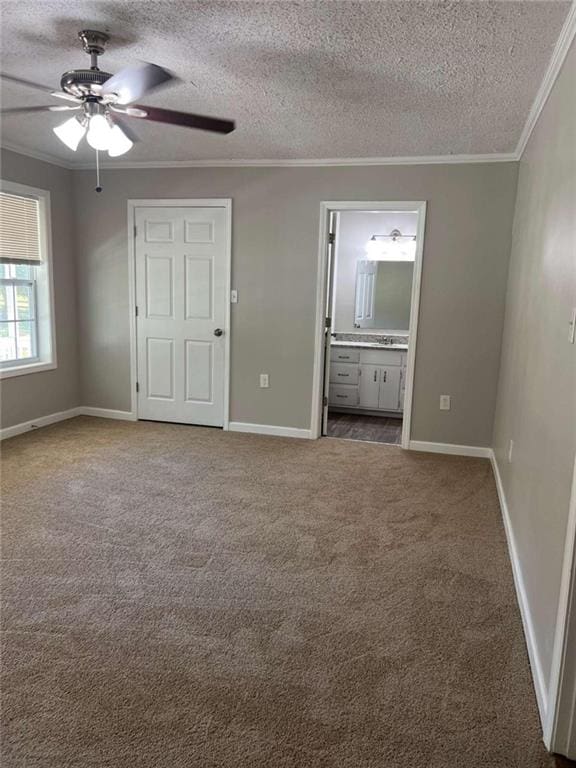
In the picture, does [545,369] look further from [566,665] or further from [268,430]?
[268,430]

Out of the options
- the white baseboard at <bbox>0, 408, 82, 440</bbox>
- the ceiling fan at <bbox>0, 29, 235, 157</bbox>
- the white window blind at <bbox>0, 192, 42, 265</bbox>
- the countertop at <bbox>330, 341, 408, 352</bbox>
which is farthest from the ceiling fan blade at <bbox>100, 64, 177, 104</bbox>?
the countertop at <bbox>330, 341, 408, 352</bbox>

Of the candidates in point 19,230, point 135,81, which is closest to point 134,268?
point 19,230

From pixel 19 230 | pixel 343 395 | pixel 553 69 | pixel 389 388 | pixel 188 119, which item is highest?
pixel 553 69

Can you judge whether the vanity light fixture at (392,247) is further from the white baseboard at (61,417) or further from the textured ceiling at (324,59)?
the white baseboard at (61,417)

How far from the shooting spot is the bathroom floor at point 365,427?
484cm

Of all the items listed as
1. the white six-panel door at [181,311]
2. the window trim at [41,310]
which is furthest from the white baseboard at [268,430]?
the window trim at [41,310]

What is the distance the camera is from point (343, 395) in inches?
228

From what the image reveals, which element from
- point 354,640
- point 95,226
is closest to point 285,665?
point 354,640

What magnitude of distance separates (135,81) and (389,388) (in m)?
4.19

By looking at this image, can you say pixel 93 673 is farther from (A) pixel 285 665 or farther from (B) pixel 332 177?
(B) pixel 332 177

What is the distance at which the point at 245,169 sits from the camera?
4.43m

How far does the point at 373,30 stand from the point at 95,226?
3.54 metres

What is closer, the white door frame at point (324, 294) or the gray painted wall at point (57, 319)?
the white door frame at point (324, 294)

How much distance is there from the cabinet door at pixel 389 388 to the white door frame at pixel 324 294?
1.22 metres
